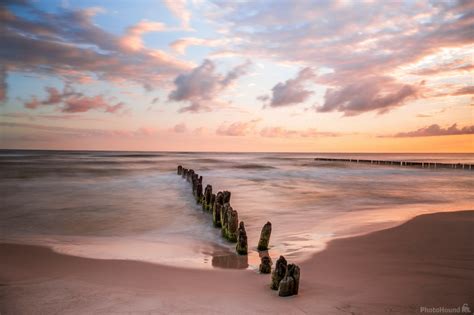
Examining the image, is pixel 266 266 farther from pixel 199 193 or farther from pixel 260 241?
pixel 199 193

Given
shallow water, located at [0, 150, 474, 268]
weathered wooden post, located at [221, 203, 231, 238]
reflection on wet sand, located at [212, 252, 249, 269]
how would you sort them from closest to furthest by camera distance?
reflection on wet sand, located at [212, 252, 249, 269] < shallow water, located at [0, 150, 474, 268] < weathered wooden post, located at [221, 203, 231, 238]

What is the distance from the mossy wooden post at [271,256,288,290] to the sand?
17cm

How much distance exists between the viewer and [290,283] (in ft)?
18.2

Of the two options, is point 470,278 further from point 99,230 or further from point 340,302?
point 99,230

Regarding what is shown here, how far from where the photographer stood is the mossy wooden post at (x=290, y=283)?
218 inches

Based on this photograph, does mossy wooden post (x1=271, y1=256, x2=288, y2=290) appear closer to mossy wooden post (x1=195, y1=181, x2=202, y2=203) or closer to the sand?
the sand

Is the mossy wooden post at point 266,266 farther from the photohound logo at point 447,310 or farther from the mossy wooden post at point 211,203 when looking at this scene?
the mossy wooden post at point 211,203

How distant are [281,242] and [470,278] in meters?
4.43

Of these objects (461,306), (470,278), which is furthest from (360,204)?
(461,306)

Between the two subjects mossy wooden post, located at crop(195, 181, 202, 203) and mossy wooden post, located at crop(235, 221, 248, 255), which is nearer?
mossy wooden post, located at crop(235, 221, 248, 255)

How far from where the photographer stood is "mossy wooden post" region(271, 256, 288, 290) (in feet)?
19.0

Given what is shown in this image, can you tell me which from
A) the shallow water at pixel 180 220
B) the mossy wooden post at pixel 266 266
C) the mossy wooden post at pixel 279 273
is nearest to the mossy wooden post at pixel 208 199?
the shallow water at pixel 180 220

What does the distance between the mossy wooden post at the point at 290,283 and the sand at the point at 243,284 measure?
0.12 metres

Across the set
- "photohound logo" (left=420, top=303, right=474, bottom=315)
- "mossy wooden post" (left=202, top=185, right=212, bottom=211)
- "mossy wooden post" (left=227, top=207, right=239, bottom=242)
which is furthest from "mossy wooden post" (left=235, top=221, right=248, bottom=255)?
"mossy wooden post" (left=202, top=185, right=212, bottom=211)
